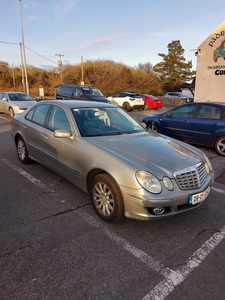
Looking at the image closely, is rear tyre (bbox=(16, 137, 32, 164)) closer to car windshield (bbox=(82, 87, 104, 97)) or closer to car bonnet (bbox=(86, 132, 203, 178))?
car bonnet (bbox=(86, 132, 203, 178))

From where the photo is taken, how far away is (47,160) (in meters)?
4.15

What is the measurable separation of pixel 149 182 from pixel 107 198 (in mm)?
643

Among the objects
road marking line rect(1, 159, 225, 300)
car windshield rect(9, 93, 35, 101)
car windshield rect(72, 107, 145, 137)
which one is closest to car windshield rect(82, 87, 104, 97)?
car windshield rect(9, 93, 35, 101)

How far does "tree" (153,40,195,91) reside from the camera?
145ft

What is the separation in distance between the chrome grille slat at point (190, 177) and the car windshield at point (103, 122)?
1332 mm

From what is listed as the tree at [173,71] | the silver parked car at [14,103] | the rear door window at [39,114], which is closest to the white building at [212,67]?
the silver parked car at [14,103]

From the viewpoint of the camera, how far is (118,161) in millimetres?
2828

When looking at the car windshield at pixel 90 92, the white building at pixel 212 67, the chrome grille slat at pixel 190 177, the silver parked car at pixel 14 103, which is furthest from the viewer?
the car windshield at pixel 90 92

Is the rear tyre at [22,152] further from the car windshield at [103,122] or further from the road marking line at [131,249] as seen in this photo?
the road marking line at [131,249]

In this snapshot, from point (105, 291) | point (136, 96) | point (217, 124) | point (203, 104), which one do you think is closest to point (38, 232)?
point (105, 291)

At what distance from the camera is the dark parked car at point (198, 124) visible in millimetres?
6469

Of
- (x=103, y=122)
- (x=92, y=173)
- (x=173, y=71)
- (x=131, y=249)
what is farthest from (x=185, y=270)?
(x=173, y=71)

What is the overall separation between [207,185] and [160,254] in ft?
3.70

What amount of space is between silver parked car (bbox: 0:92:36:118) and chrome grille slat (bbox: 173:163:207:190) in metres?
10.2
